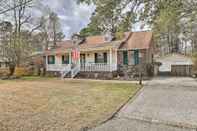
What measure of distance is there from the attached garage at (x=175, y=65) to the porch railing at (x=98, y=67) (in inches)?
310

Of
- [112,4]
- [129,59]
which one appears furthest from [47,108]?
[129,59]

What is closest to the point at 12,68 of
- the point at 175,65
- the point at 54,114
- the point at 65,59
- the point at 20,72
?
the point at 20,72

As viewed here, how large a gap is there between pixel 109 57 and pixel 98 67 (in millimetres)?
1589

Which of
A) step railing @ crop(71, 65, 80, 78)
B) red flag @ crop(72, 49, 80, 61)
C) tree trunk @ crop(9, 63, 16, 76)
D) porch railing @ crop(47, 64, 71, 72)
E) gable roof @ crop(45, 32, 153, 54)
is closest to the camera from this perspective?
gable roof @ crop(45, 32, 153, 54)

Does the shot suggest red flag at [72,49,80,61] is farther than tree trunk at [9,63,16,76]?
No

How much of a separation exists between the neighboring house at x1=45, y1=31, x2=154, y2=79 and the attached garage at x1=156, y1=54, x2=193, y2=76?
3.80 metres

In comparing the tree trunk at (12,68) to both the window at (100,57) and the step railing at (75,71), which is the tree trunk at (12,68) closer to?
the step railing at (75,71)

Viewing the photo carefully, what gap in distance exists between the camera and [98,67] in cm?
2198

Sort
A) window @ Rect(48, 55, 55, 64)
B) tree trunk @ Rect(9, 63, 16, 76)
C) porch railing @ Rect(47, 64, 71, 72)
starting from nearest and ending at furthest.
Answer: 1. porch railing @ Rect(47, 64, 71, 72)
2. tree trunk @ Rect(9, 63, 16, 76)
3. window @ Rect(48, 55, 55, 64)

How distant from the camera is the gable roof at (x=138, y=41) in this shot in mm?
21355

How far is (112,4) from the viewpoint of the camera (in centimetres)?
643

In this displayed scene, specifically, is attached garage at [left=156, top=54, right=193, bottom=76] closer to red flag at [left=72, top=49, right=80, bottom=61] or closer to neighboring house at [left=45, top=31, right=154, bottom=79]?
neighboring house at [left=45, top=31, right=154, bottom=79]

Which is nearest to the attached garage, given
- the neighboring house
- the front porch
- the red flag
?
the neighboring house

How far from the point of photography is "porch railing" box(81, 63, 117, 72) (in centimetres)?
2139
